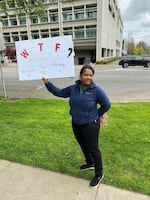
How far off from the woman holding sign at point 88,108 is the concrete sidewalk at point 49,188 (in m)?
0.19

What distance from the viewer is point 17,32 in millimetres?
45812

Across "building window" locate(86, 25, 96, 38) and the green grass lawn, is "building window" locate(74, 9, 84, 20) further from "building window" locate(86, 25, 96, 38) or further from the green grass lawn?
the green grass lawn

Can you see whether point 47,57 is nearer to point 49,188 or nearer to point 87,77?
point 87,77

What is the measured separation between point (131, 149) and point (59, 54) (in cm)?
221

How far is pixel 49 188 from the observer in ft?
8.84

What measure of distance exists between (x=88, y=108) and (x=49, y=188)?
1288mm

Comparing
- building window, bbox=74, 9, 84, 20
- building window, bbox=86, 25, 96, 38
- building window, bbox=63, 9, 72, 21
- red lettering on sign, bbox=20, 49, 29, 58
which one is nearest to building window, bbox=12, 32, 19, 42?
building window, bbox=63, 9, 72, 21

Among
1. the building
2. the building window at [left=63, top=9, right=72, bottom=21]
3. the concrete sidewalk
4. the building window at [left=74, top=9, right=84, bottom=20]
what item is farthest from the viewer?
the building window at [left=63, top=9, right=72, bottom=21]

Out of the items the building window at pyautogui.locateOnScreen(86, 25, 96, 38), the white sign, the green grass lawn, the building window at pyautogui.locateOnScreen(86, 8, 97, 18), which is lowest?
the green grass lawn

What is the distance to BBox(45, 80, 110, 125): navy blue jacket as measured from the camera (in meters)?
2.45

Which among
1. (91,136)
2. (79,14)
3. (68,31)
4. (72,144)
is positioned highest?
(79,14)

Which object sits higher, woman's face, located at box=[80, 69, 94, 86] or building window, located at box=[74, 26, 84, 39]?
building window, located at box=[74, 26, 84, 39]

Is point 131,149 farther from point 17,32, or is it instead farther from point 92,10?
point 17,32

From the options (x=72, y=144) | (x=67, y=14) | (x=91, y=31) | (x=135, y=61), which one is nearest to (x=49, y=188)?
(x=72, y=144)
